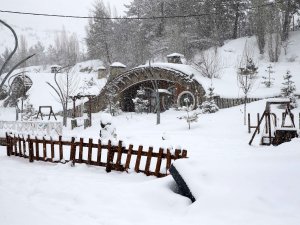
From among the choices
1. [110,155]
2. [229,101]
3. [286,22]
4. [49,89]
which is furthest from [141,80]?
[110,155]

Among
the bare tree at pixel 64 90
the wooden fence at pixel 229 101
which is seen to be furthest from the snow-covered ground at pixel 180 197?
the bare tree at pixel 64 90

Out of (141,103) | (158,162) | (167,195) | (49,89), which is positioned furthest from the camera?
A: (49,89)

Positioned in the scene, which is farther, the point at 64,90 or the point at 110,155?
the point at 64,90

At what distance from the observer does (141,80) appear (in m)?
28.4

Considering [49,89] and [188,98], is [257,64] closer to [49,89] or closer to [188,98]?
[188,98]

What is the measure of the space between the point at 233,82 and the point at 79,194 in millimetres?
24011

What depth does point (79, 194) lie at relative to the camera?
583cm

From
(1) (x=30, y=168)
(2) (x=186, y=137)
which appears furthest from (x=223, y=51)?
(1) (x=30, y=168)

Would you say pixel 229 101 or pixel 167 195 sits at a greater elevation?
pixel 229 101

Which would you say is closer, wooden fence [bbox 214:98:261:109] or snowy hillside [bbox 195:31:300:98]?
wooden fence [bbox 214:98:261:109]

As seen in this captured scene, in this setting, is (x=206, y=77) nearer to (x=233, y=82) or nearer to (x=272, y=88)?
(x=233, y=82)

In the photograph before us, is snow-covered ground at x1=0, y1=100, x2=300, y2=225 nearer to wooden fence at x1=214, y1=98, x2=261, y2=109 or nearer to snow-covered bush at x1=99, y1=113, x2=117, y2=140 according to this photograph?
snow-covered bush at x1=99, y1=113, x2=117, y2=140

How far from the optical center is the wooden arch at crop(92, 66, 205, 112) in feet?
83.7

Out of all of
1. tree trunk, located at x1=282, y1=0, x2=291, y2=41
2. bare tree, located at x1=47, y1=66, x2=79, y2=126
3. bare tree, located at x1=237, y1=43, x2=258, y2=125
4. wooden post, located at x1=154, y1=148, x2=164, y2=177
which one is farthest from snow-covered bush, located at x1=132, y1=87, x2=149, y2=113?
wooden post, located at x1=154, y1=148, x2=164, y2=177
